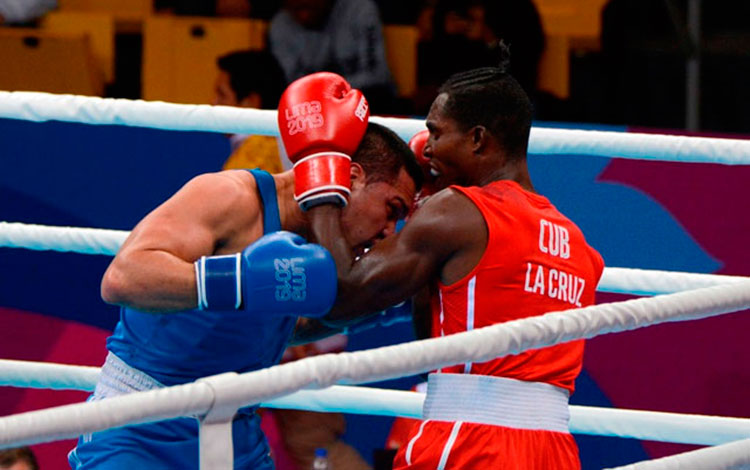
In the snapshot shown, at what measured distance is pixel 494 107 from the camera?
2328 mm

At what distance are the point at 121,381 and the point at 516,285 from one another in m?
0.80

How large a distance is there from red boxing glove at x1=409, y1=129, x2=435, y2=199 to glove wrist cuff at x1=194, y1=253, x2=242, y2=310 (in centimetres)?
57

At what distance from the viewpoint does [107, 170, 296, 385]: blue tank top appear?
2275 mm

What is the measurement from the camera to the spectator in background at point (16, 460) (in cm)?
340

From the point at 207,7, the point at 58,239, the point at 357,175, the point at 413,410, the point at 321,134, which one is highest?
the point at 321,134

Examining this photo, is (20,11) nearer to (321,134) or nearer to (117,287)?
(321,134)

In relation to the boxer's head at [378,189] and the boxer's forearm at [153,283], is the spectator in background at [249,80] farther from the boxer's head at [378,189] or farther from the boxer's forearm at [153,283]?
the boxer's forearm at [153,283]

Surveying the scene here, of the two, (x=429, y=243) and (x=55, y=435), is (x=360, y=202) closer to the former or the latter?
(x=429, y=243)

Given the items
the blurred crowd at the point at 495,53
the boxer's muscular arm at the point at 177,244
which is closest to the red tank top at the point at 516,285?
the boxer's muscular arm at the point at 177,244

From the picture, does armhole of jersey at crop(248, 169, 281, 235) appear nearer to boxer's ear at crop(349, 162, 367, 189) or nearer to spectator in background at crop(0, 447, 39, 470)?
boxer's ear at crop(349, 162, 367, 189)

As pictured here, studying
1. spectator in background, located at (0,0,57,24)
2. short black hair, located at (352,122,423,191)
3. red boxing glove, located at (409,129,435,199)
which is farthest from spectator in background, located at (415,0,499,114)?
short black hair, located at (352,122,423,191)

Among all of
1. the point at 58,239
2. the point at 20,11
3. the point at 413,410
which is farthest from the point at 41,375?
the point at 20,11

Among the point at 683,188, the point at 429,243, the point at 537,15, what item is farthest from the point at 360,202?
the point at 537,15

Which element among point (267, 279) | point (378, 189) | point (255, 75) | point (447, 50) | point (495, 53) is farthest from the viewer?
point (447, 50)
